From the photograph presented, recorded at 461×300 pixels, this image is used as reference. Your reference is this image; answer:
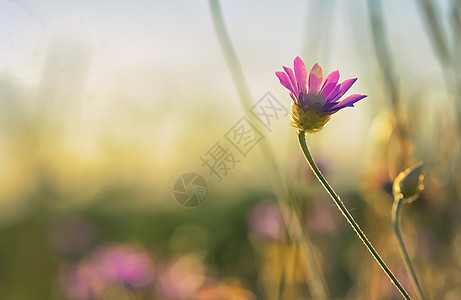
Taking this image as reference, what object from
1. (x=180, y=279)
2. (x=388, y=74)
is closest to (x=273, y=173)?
(x=388, y=74)

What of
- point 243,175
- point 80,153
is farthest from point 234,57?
point 243,175

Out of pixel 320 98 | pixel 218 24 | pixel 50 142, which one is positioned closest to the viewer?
pixel 320 98

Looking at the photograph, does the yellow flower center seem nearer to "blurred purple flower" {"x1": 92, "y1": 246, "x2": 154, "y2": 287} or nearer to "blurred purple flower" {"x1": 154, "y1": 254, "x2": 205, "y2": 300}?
"blurred purple flower" {"x1": 154, "y1": 254, "x2": 205, "y2": 300}

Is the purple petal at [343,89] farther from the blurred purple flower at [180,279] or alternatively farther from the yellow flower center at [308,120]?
the blurred purple flower at [180,279]

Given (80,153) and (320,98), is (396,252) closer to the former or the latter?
(320,98)

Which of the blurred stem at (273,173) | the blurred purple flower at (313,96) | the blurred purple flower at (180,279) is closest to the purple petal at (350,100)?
the blurred purple flower at (313,96)

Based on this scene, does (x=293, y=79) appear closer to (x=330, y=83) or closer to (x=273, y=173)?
(x=330, y=83)

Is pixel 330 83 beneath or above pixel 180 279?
above
